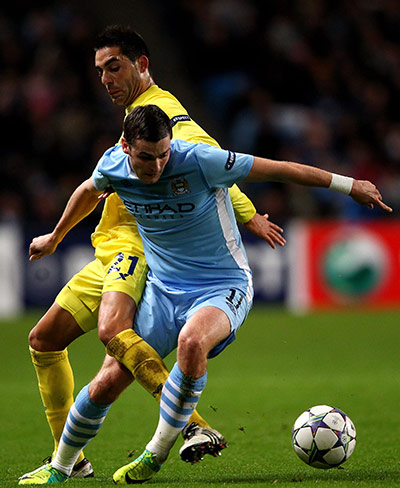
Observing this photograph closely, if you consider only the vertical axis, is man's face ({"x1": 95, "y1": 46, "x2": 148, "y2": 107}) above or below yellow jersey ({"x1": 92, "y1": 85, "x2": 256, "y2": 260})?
above

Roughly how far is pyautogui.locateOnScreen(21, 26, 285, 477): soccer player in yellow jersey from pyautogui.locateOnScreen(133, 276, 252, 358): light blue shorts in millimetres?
85

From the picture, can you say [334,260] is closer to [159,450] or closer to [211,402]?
[211,402]

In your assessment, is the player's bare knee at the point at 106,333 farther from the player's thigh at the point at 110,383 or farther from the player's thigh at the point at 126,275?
the player's thigh at the point at 126,275

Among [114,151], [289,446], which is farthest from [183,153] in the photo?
[289,446]

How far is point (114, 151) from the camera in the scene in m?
4.93

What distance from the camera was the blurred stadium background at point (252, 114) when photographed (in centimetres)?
1340

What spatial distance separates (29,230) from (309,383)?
19.1 ft

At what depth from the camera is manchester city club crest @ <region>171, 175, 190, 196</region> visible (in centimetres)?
469

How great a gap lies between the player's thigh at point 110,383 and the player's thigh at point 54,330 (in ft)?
1.40

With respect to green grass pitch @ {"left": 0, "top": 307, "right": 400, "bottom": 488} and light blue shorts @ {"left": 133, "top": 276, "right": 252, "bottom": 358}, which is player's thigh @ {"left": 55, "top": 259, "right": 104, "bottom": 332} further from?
green grass pitch @ {"left": 0, "top": 307, "right": 400, "bottom": 488}

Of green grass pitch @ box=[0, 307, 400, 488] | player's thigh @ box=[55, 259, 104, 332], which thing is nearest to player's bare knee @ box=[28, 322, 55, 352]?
player's thigh @ box=[55, 259, 104, 332]

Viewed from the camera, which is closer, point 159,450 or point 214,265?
point 159,450

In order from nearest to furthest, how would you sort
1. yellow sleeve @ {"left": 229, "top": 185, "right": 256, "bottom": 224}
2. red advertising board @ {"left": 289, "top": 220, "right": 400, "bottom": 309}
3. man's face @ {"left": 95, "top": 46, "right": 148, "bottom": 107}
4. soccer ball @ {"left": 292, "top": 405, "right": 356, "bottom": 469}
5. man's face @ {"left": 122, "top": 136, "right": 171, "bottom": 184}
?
man's face @ {"left": 122, "top": 136, "right": 171, "bottom": 184} < soccer ball @ {"left": 292, "top": 405, "right": 356, "bottom": 469} < yellow sleeve @ {"left": 229, "top": 185, "right": 256, "bottom": 224} < man's face @ {"left": 95, "top": 46, "right": 148, "bottom": 107} < red advertising board @ {"left": 289, "top": 220, "right": 400, "bottom": 309}

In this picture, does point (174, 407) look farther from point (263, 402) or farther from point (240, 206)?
point (263, 402)
